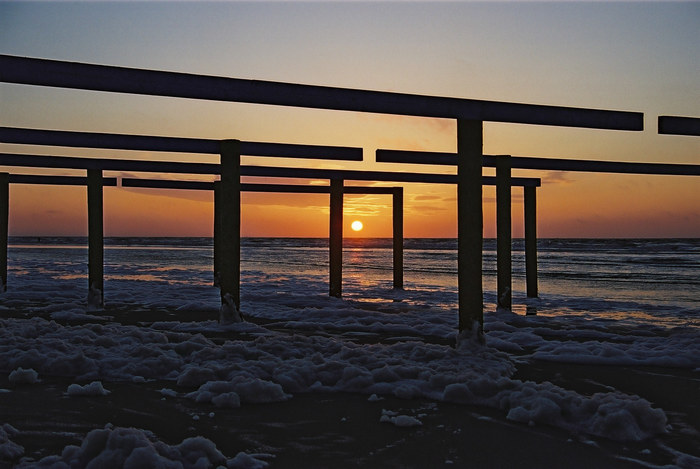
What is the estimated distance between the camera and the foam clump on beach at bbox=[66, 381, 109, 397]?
6000 mm

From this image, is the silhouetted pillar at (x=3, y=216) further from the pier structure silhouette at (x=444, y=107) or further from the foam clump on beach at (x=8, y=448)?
the foam clump on beach at (x=8, y=448)

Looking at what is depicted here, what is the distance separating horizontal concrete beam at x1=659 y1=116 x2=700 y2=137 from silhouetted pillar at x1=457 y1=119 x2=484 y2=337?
2464mm

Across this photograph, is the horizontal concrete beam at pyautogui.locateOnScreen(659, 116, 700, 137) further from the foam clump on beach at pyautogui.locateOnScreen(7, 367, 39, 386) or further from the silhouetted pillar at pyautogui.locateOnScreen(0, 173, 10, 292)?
the silhouetted pillar at pyautogui.locateOnScreen(0, 173, 10, 292)

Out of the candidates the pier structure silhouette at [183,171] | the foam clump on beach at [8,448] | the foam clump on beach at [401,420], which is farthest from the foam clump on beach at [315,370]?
the pier structure silhouette at [183,171]

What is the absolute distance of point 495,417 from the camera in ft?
18.2

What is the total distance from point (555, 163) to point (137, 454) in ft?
35.0

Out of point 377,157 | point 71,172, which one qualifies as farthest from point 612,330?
point 71,172

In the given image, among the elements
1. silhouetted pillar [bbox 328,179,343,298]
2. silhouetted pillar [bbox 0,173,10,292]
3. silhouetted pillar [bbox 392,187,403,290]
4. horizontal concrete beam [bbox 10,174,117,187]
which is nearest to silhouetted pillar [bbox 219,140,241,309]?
silhouetted pillar [bbox 328,179,343,298]

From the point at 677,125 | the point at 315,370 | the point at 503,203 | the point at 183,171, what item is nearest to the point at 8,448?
the point at 315,370

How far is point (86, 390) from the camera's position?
603cm

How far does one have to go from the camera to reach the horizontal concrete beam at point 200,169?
1212 centimetres

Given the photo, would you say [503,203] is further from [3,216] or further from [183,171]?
[3,216]

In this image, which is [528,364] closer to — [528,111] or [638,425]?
[638,425]

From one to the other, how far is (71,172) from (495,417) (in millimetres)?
14611
